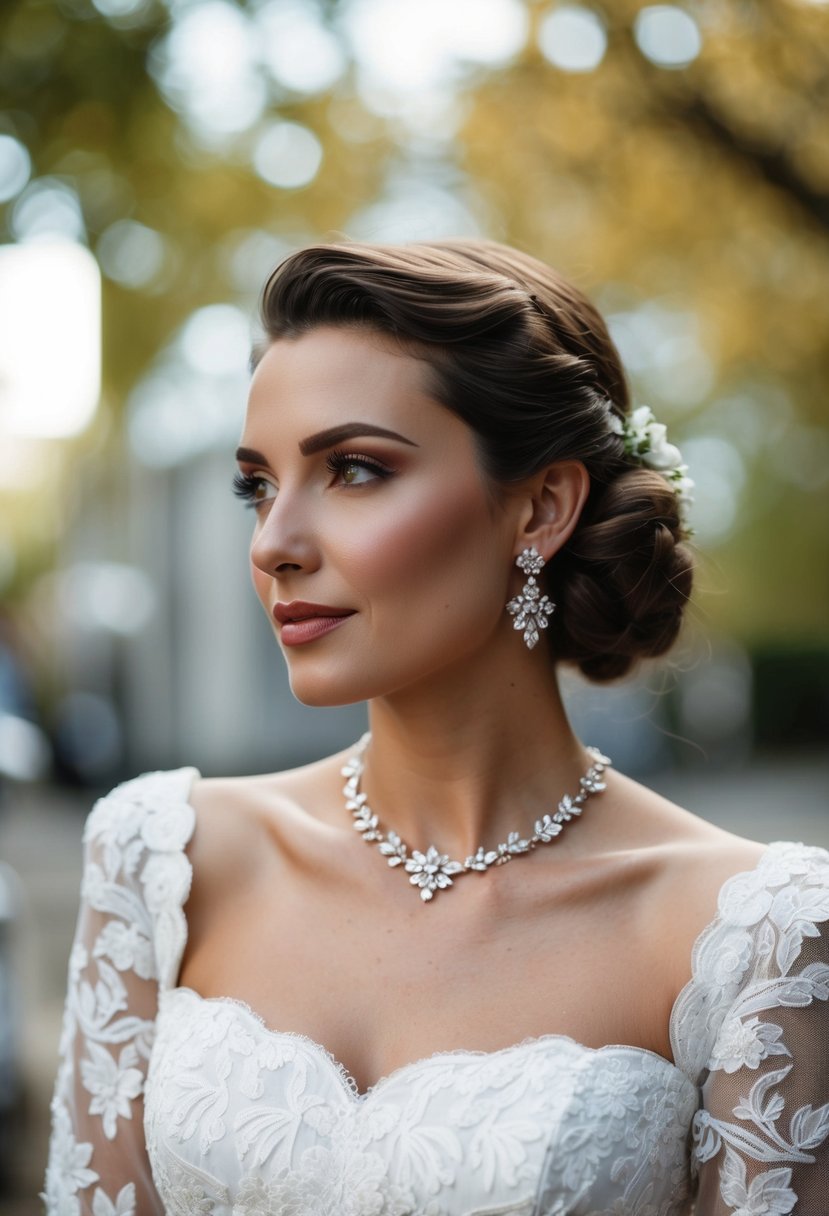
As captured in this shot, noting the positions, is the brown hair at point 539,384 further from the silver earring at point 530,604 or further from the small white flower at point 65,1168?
the small white flower at point 65,1168

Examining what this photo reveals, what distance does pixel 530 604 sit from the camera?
262 cm

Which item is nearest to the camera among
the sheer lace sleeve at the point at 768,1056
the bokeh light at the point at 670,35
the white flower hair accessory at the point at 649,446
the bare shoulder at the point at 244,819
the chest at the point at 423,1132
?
the chest at the point at 423,1132

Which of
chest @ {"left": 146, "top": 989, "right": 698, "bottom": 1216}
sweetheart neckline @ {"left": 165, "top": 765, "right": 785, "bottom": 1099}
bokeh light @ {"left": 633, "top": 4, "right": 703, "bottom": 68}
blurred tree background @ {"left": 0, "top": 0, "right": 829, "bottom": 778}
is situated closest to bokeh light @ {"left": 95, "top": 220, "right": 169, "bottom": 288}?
blurred tree background @ {"left": 0, "top": 0, "right": 829, "bottom": 778}

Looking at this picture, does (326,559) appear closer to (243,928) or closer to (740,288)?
(243,928)

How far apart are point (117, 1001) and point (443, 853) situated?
69 cm

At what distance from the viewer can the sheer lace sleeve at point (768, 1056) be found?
227 centimetres

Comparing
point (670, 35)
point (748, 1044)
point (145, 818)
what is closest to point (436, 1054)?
point (748, 1044)

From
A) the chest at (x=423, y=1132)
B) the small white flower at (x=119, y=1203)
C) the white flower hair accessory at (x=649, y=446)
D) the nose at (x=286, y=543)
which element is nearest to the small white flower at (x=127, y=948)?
the chest at (x=423, y=1132)

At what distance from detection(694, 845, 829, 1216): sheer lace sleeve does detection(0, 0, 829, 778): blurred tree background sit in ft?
2.74

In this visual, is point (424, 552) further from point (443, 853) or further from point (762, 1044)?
point (762, 1044)

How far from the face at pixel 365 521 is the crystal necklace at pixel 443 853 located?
14.1 inches

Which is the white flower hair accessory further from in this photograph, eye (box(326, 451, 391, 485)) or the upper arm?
the upper arm

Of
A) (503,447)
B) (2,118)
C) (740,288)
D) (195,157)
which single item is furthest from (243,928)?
(740,288)

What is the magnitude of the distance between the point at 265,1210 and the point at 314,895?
1.88 ft
